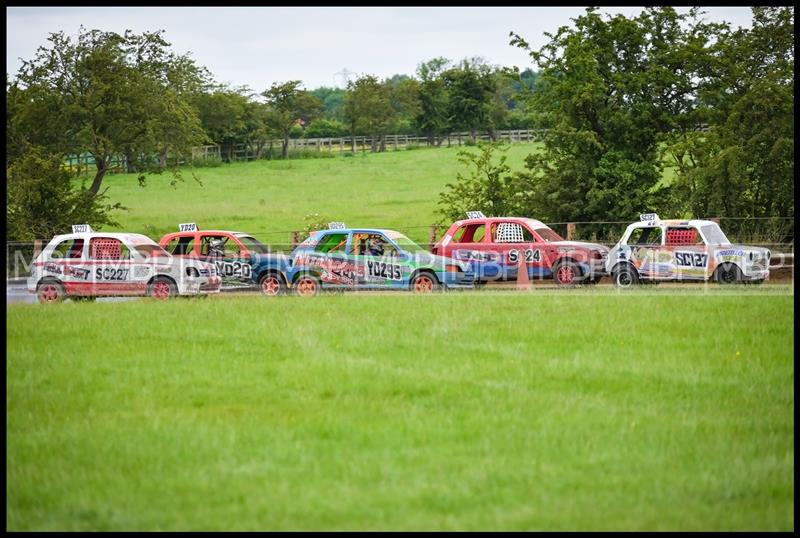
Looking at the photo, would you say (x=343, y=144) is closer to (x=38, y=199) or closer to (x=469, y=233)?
(x=38, y=199)

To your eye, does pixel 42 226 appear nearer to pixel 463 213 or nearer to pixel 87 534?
pixel 463 213

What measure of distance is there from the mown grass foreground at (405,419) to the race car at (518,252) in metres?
5.74

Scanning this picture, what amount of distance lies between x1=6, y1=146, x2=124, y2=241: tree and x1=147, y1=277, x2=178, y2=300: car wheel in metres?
13.1

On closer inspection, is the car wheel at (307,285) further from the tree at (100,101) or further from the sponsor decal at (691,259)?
the tree at (100,101)

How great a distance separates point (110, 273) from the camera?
22.9 meters

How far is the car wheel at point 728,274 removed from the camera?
2391cm

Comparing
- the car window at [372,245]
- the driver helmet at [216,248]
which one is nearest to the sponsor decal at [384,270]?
the car window at [372,245]

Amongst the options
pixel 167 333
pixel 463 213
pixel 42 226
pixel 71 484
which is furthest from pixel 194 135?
pixel 71 484

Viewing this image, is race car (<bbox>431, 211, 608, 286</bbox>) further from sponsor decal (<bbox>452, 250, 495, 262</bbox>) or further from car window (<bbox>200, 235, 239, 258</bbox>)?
car window (<bbox>200, 235, 239, 258</bbox>)

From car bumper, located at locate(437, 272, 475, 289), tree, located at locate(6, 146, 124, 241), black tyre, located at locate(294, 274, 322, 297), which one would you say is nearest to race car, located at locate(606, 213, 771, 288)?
car bumper, located at locate(437, 272, 475, 289)

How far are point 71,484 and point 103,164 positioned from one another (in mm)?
31858

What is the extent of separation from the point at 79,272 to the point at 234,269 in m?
3.27

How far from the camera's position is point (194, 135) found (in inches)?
1635

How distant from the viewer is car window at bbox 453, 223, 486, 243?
25.7 metres
